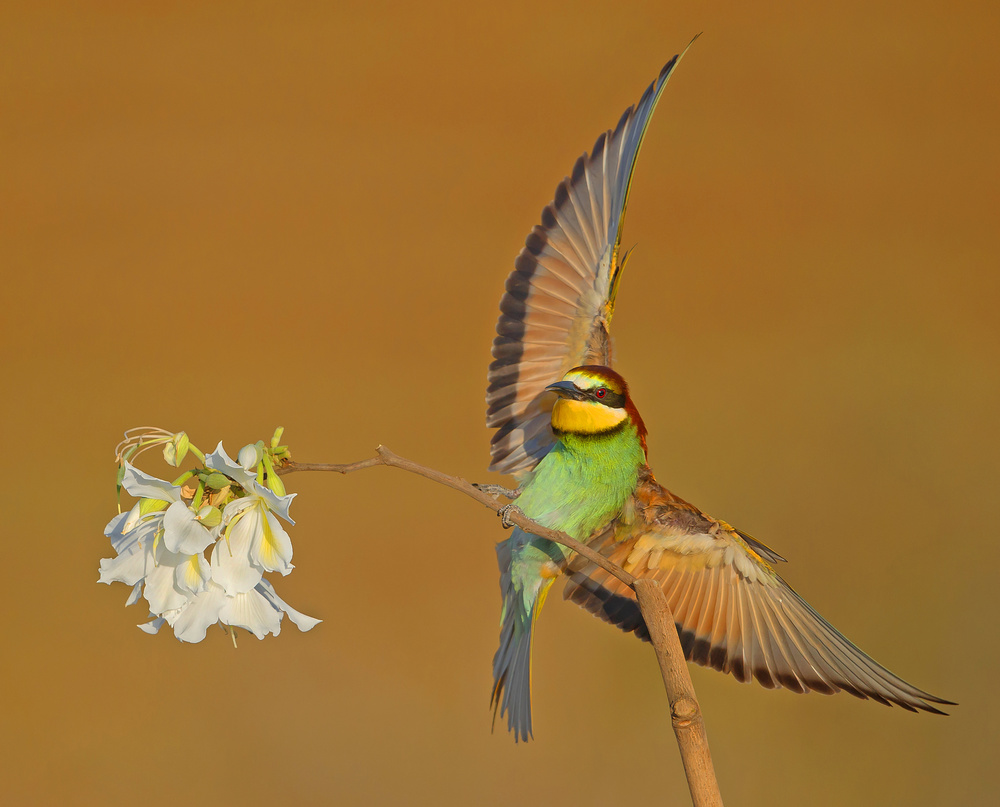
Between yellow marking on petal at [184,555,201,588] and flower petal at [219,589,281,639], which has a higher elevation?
yellow marking on petal at [184,555,201,588]

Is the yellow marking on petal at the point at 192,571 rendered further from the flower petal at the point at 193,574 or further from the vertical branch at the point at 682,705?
the vertical branch at the point at 682,705

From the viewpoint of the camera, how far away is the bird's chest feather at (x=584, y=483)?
0.62 m

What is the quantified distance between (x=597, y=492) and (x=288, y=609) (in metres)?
0.33

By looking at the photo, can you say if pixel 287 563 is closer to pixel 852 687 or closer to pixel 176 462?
pixel 176 462

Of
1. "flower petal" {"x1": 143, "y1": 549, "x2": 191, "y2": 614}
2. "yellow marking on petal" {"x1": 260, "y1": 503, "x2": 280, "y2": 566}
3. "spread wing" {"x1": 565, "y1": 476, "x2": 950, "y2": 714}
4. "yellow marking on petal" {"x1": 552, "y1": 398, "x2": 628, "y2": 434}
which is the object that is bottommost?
"spread wing" {"x1": 565, "y1": 476, "x2": 950, "y2": 714}

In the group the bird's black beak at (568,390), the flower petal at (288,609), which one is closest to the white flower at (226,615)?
the flower petal at (288,609)

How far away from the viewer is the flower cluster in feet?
1.06

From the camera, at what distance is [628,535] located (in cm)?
65

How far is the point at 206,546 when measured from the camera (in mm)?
321

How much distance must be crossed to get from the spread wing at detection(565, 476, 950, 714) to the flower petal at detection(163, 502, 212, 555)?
0.39 meters

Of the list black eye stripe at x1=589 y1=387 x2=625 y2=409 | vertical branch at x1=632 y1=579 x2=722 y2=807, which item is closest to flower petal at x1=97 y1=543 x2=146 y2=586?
vertical branch at x1=632 y1=579 x2=722 y2=807

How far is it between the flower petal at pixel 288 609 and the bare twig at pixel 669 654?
1.9 inches

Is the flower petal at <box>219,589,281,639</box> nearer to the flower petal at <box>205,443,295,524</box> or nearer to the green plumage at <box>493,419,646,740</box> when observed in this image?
the flower petal at <box>205,443,295,524</box>

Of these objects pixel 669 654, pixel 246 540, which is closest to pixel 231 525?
pixel 246 540
